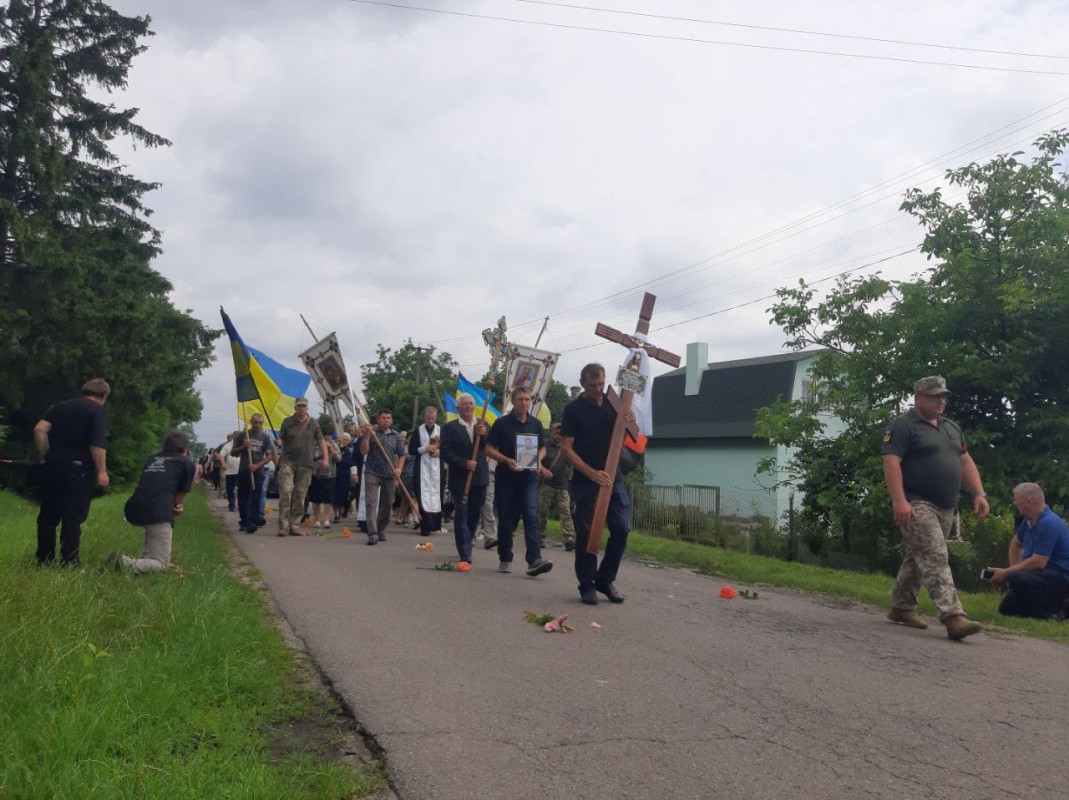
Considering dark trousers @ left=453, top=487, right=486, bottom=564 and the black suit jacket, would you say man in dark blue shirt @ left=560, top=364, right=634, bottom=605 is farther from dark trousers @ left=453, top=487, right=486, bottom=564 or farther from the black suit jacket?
the black suit jacket

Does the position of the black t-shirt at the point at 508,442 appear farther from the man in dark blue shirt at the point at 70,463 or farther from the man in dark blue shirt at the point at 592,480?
the man in dark blue shirt at the point at 70,463

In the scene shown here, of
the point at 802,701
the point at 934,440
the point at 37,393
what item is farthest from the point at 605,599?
the point at 37,393

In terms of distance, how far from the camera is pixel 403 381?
6138 cm

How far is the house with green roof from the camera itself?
126ft

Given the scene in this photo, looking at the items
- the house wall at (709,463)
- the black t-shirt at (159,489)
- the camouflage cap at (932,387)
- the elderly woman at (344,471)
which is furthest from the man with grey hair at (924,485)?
the house wall at (709,463)

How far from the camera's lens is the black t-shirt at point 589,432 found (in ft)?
26.2

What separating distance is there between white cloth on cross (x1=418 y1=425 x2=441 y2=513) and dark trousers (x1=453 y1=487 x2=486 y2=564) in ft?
13.5

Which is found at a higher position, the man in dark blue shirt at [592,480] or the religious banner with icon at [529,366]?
the religious banner with icon at [529,366]

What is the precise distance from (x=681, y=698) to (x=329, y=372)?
10.5 meters

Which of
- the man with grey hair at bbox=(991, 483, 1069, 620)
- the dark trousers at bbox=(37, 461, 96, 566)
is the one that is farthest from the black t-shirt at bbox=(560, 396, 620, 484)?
Answer: the dark trousers at bbox=(37, 461, 96, 566)

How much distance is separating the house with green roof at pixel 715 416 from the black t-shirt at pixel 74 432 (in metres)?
29.5

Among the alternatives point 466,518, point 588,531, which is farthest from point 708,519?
point 588,531

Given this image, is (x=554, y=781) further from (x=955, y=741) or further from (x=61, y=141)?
(x=61, y=141)

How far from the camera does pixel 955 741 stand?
165 inches
